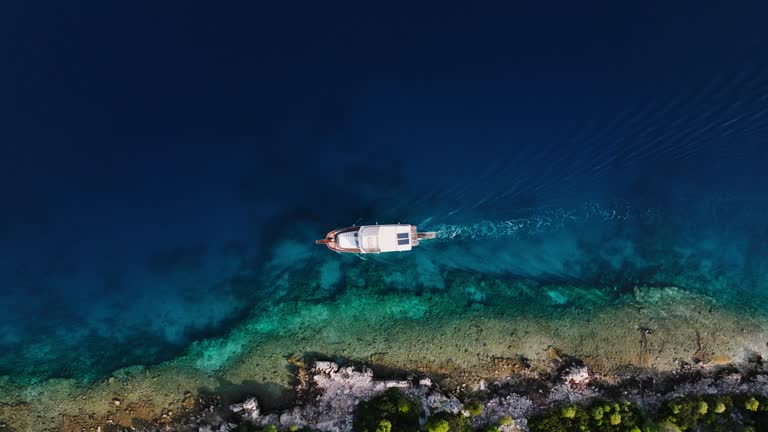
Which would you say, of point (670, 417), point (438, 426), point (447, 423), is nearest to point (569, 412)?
point (670, 417)

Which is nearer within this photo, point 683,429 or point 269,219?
point 683,429

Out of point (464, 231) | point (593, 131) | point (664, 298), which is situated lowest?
point (664, 298)

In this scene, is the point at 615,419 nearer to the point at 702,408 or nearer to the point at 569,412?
the point at 569,412

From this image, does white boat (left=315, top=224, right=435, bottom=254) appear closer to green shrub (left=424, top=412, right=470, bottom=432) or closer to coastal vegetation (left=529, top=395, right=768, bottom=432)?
green shrub (left=424, top=412, right=470, bottom=432)

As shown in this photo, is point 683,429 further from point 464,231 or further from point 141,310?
point 141,310

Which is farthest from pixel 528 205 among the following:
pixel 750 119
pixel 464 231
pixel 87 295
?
pixel 87 295
